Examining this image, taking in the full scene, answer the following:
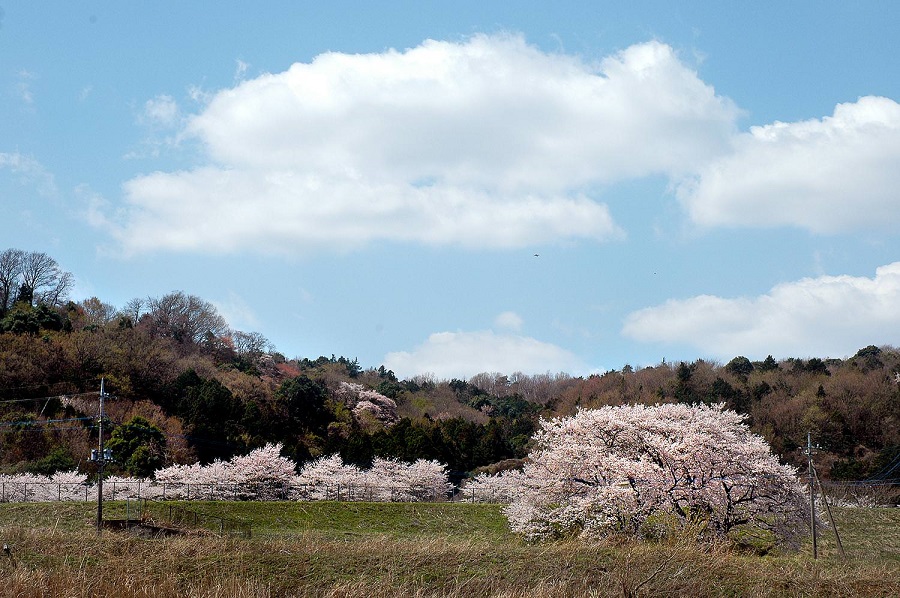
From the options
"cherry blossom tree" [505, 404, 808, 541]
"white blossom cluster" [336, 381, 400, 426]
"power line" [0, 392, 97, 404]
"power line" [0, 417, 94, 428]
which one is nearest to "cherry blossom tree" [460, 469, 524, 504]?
"cherry blossom tree" [505, 404, 808, 541]

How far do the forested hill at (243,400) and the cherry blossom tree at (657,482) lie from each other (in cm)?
2839

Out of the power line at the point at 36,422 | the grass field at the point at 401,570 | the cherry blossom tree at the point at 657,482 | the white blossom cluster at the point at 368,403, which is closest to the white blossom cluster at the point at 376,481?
→ the power line at the point at 36,422

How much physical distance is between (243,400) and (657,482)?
47636 mm

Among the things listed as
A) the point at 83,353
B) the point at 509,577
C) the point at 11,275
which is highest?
the point at 11,275

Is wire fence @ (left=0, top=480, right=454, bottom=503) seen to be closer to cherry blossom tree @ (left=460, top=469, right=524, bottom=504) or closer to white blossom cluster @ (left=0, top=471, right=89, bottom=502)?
white blossom cluster @ (left=0, top=471, right=89, bottom=502)

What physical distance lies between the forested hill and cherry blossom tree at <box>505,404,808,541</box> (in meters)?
28.4

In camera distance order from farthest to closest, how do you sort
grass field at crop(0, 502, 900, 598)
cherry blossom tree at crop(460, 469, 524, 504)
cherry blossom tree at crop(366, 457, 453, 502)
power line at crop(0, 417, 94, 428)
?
cherry blossom tree at crop(460, 469, 524, 504)
cherry blossom tree at crop(366, 457, 453, 502)
power line at crop(0, 417, 94, 428)
grass field at crop(0, 502, 900, 598)

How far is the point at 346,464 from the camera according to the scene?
5550 cm

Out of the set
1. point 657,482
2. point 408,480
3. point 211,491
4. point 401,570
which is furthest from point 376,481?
point 401,570

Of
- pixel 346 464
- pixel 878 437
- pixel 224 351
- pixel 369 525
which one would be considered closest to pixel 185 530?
pixel 369 525

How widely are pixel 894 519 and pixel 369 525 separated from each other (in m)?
28.6

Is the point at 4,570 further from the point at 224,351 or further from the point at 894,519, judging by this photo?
the point at 224,351

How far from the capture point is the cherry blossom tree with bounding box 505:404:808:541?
75.8ft

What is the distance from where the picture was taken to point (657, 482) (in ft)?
76.4
